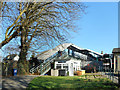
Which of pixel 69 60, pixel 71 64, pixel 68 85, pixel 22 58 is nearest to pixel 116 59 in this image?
pixel 71 64

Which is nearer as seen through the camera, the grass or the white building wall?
the grass

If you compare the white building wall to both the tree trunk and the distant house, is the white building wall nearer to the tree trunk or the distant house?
the distant house

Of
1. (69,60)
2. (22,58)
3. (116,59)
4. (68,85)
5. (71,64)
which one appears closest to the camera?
(68,85)

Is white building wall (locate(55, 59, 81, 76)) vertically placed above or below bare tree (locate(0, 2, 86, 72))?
below

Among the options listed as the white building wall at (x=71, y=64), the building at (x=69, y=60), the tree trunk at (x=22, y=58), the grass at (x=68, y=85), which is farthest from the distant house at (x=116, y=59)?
the tree trunk at (x=22, y=58)

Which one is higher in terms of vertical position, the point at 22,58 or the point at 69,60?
the point at 22,58

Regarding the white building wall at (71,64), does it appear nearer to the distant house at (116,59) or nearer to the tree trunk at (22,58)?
the distant house at (116,59)

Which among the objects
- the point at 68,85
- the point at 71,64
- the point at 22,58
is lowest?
the point at 68,85

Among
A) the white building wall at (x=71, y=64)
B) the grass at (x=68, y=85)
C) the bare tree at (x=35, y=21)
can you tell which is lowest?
the grass at (x=68, y=85)

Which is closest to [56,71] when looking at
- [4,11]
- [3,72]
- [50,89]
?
[3,72]

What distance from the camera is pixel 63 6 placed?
17.9 m

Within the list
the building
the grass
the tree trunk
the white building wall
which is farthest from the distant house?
the tree trunk

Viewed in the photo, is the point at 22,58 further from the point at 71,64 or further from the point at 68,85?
the point at 68,85

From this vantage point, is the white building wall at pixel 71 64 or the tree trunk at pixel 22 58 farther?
the white building wall at pixel 71 64
